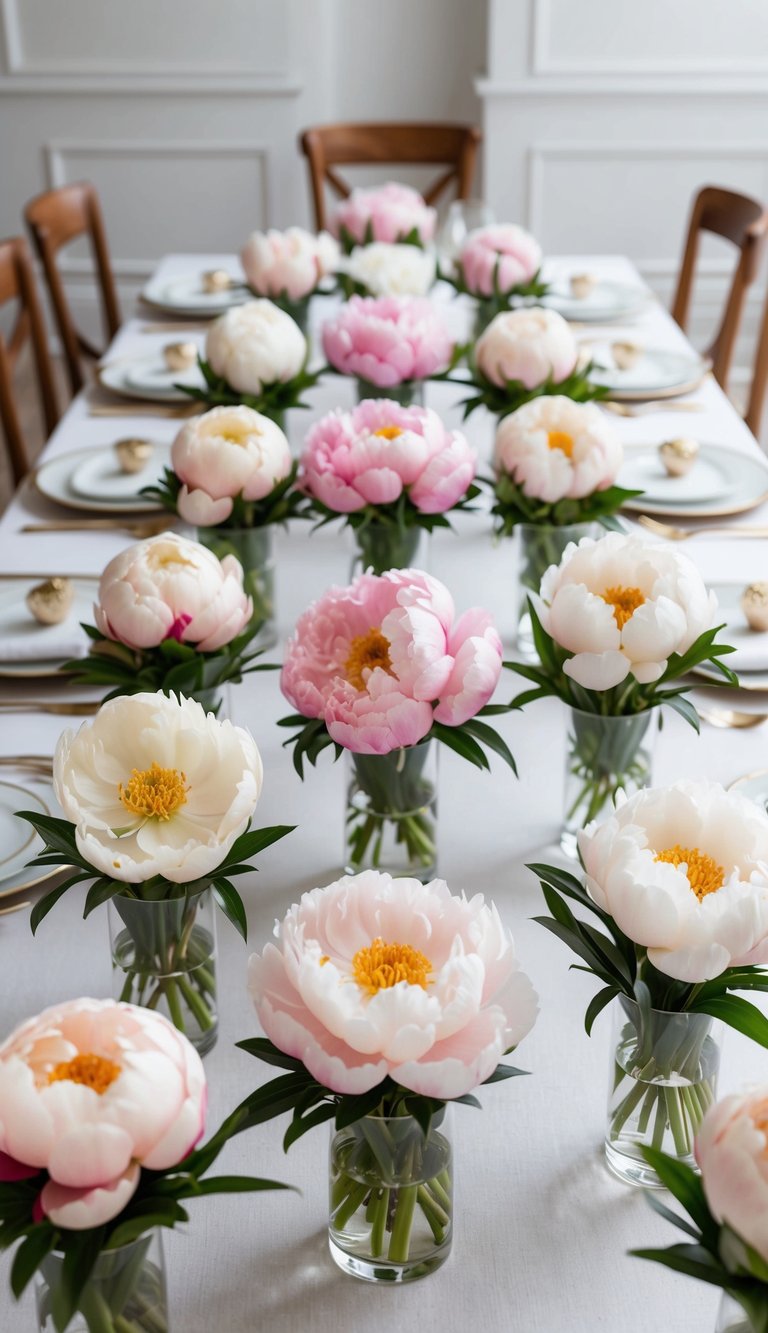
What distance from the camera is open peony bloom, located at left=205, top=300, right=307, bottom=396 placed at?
162 centimetres

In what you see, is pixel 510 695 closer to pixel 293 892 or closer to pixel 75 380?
pixel 293 892

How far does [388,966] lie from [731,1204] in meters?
0.20

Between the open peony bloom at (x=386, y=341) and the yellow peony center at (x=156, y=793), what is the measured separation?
36.7 inches

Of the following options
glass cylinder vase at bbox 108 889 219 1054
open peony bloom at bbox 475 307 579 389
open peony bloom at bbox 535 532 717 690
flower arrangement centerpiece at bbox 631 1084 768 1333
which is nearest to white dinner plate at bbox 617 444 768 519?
open peony bloom at bbox 475 307 579 389

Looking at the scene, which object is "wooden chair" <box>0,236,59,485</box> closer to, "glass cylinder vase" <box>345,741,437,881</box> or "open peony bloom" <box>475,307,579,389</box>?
"open peony bloom" <box>475,307,579,389</box>

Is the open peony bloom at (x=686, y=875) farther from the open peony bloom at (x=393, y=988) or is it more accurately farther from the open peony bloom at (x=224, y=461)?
the open peony bloom at (x=224, y=461)

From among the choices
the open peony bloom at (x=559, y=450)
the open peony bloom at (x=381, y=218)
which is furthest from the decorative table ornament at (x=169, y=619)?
the open peony bloom at (x=381, y=218)

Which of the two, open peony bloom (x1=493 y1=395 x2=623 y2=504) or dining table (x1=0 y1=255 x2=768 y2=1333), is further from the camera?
open peony bloom (x1=493 y1=395 x2=623 y2=504)

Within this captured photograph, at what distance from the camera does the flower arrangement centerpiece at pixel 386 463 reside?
1.28 metres

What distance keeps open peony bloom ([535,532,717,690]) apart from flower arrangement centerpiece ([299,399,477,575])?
30cm

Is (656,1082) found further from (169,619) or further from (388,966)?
(169,619)

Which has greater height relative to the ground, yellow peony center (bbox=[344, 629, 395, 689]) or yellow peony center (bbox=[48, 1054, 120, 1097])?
yellow peony center (bbox=[48, 1054, 120, 1097])

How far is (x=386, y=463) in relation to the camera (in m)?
1.28

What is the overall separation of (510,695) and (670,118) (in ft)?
11.0
